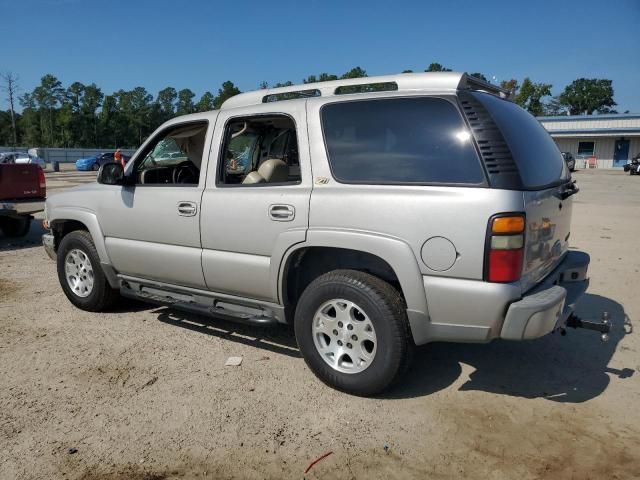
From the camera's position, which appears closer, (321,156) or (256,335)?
(321,156)

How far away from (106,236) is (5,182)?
18.4 feet

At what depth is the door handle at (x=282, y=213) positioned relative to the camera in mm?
3625

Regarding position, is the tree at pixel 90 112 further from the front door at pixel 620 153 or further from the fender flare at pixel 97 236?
the fender flare at pixel 97 236

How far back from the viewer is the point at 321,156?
11.8ft

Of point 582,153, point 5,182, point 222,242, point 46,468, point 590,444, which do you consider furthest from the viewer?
point 582,153

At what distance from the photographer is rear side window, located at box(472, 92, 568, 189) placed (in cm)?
312

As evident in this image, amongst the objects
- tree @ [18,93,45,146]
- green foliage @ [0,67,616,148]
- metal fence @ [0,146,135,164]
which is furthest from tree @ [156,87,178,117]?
metal fence @ [0,146,135,164]

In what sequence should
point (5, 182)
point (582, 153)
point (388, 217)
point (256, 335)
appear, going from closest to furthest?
point (388, 217) < point (256, 335) < point (5, 182) < point (582, 153)

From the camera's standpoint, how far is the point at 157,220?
4.42 meters

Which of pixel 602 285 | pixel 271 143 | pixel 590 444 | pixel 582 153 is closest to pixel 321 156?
pixel 271 143

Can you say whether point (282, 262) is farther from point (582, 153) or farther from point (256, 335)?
point (582, 153)

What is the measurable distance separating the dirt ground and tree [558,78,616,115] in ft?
377

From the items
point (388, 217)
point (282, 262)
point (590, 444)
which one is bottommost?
point (590, 444)

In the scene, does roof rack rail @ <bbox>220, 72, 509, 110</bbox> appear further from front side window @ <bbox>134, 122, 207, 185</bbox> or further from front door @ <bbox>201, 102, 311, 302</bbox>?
front side window @ <bbox>134, 122, 207, 185</bbox>
